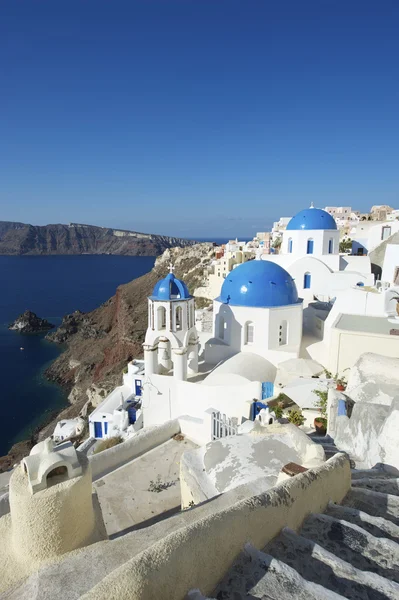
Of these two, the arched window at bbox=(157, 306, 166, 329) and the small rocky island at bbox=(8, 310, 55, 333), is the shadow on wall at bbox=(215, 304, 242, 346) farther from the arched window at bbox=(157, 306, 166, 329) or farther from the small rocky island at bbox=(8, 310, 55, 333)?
the small rocky island at bbox=(8, 310, 55, 333)

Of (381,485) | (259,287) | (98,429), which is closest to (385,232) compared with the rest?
(259,287)

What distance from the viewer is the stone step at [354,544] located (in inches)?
127

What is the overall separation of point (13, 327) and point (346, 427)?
195ft

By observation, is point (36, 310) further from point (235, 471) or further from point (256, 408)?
point (235, 471)

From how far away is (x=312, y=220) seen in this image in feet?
79.1

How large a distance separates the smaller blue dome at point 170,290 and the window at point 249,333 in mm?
2969

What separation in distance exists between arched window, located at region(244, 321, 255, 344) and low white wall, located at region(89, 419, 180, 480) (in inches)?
196


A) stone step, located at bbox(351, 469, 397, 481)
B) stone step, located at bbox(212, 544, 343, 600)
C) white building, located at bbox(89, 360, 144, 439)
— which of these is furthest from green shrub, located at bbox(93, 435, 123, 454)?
stone step, located at bbox(212, 544, 343, 600)

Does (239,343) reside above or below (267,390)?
above

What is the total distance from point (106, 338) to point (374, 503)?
47.6 metres

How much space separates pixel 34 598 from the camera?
249 cm

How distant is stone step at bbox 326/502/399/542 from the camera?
373 centimetres

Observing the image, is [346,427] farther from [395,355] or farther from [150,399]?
[150,399]

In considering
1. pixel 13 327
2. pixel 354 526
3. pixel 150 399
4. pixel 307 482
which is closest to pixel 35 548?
pixel 307 482
